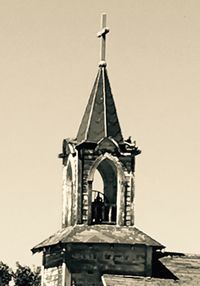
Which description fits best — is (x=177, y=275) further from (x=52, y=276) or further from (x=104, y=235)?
(x=52, y=276)

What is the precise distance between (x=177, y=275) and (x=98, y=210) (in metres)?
3.87

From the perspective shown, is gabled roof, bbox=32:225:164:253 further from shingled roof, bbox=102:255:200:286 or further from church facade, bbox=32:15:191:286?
shingled roof, bbox=102:255:200:286

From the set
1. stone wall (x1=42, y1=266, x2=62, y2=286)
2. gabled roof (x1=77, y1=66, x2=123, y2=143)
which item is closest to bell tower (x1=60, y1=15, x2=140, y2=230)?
gabled roof (x1=77, y1=66, x2=123, y2=143)

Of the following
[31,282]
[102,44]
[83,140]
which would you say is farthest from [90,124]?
[31,282]

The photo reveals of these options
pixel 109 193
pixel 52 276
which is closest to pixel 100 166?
pixel 109 193

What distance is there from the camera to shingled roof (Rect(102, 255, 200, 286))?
3934 centimetres

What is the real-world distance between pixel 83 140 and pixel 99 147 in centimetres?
70

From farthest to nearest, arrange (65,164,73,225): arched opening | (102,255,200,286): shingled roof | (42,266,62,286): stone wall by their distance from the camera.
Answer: (65,164,73,225): arched opening
(42,266,62,286): stone wall
(102,255,200,286): shingled roof

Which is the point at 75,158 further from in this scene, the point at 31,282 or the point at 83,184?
the point at 31,282

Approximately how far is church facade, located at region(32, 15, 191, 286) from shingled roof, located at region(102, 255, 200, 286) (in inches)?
10.3

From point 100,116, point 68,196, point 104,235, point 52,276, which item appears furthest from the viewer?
point 68,196

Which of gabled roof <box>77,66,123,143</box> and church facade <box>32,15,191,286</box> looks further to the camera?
gabled roof <box>77,66,123,143</box>

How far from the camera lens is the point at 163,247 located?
133 feet

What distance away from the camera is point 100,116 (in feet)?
139
